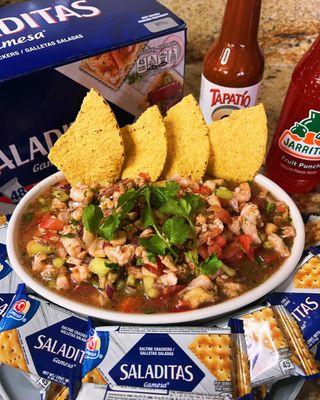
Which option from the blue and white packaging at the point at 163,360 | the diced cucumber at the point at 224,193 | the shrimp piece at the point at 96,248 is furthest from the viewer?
the diced cucumber at the point at 224,193

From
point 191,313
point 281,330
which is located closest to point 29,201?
point 191,313

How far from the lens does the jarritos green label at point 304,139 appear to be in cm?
170

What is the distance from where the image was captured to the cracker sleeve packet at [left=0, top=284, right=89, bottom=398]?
1.23 metres

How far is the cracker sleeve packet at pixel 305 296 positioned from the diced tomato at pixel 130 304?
42 cm

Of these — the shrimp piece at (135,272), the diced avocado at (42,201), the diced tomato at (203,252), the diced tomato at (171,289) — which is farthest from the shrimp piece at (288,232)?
the diced avocado at (42,201)

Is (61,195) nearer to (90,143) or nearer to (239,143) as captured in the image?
(90,143)

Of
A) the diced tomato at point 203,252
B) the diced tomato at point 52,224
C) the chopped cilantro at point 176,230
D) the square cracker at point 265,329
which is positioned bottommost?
the square cracker at point 265,329

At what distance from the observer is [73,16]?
1.91m

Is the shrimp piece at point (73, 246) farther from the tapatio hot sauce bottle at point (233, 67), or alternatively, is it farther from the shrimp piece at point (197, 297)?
the tapatio hot sauce bottle at point (233, 67)

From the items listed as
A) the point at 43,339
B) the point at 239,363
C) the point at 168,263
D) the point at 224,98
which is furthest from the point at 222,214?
the point at 43,339

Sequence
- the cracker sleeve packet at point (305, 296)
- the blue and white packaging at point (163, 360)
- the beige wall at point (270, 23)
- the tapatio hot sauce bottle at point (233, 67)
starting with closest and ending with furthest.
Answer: the blue and white packaging at point (163, 360), the cracker sleeve packet at point (305, 296), the tapatio hot sauce bottle at point (233, 67), the beige wall at point (270, 23)

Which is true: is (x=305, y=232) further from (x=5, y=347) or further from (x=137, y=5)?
(x=137, y=5)

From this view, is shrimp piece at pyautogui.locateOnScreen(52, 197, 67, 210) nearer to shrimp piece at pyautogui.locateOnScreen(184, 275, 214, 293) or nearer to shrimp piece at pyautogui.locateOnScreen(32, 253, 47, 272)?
shrimp piece at pyautogui.locateOnScreen(32, 253, 47, 272)

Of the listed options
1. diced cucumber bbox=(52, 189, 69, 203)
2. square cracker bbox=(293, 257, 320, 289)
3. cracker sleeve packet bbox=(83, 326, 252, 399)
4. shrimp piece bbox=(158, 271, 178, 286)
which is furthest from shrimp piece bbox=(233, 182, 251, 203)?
diced cucumber bbox=(52, 189, 69, 203)
